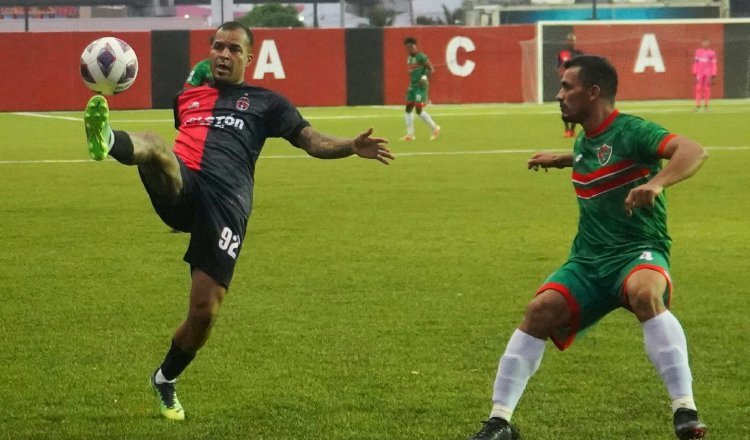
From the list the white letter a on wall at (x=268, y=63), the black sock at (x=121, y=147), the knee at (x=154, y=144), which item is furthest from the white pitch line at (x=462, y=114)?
the black sock at (x=121, y=147)

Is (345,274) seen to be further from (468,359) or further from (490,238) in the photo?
(468,359)

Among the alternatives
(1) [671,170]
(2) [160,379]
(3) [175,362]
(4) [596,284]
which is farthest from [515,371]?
(2) [160,379]

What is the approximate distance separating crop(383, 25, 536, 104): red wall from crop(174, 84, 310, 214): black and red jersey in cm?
3816

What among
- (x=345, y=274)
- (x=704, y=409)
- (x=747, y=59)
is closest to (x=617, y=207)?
(x=704, y=409)

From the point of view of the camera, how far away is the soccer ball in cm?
703

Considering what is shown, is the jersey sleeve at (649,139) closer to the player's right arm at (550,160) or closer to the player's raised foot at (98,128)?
the player's right arm at (550,160)

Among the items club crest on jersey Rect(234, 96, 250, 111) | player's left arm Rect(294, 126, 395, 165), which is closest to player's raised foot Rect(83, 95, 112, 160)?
club crest on jersey Rect(234, 96, 250, 111)

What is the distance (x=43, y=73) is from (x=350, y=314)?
3450 centimetres

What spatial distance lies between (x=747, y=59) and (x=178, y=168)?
139ft

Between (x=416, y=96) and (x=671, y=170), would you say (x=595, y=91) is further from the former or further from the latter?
(x=416, y=96)

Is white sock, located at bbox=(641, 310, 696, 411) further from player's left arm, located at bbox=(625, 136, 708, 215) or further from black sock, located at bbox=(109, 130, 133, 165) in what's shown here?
black sock, located at bbox=(109, 130, 133, 165)

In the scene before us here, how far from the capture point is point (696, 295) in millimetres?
10953

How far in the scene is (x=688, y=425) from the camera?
19.5ft

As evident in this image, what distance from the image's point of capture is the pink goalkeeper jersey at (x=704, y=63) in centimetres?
4216
